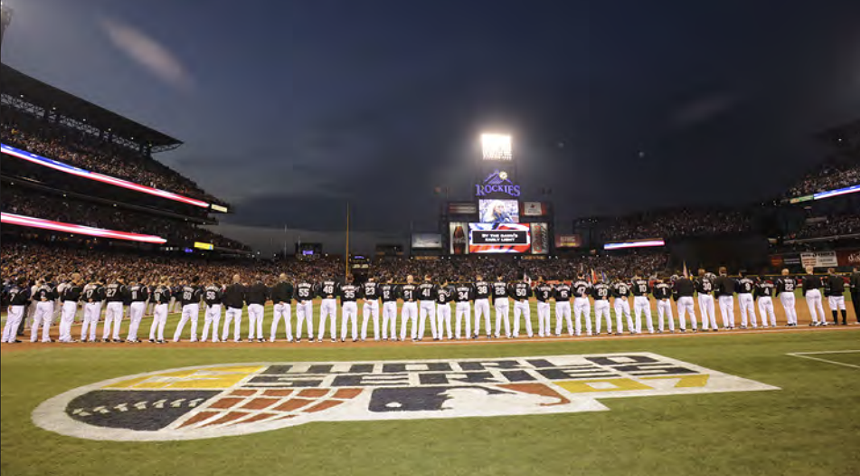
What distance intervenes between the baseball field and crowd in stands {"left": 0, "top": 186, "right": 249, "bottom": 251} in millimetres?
28703

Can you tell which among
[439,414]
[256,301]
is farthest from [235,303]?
[439,414]

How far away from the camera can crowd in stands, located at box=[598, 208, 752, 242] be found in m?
65.2

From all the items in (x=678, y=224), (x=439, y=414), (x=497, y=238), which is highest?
(x=678, y=224)

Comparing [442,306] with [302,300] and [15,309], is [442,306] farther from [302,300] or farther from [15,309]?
[15,309]

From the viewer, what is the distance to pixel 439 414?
693 centimetres

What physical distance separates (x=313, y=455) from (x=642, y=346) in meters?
10.6

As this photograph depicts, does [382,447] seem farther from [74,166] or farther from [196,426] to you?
[74,166]

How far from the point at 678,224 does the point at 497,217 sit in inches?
1373

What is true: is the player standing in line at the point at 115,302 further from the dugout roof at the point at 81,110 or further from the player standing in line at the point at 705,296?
the dugout roof at the point at 81,110

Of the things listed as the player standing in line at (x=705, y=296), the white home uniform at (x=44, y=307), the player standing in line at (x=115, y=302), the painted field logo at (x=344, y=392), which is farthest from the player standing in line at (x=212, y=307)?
the player standing in line at (x=705, y=296)

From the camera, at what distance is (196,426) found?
253 inches

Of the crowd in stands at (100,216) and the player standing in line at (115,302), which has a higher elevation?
the crowd in stands at (100,216)

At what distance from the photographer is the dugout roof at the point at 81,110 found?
3869cm

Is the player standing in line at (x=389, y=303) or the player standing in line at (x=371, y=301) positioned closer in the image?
the player standing in line at (x=371, y=301)
